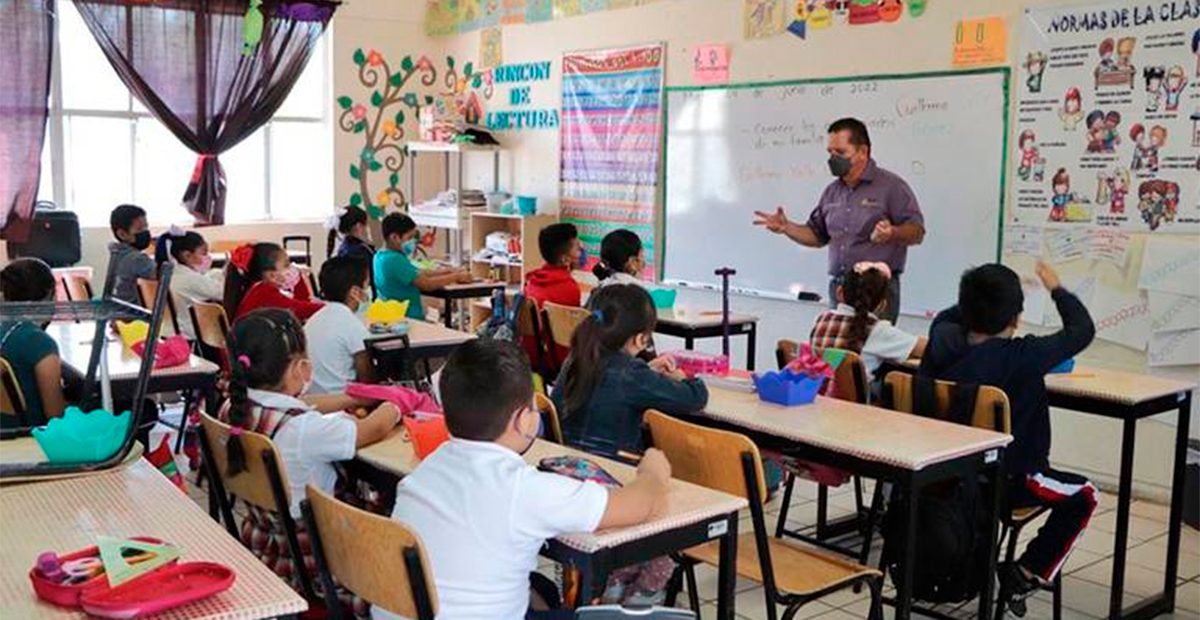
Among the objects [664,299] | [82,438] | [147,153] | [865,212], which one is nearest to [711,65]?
[664,299]

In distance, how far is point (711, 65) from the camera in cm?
677

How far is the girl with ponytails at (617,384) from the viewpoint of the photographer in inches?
122

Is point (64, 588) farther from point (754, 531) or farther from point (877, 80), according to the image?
point (877, 80)

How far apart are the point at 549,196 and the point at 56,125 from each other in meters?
3.46

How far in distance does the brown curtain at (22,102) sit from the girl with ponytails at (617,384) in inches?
228

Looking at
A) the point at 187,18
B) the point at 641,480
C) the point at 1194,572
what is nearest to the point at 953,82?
the point at 1194,572

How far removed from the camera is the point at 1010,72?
5.21 m

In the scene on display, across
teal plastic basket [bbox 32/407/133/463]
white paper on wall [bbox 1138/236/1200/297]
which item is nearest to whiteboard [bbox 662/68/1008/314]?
white paper on wall [bbox 1138/236/1200/297]

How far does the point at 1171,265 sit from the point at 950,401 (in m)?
1.98

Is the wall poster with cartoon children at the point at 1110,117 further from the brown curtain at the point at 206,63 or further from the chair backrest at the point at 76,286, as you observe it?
the brown curtain at the point at 206,63

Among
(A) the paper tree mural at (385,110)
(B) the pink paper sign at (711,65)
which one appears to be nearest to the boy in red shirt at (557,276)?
(B) the pink paper sign at (711,65)

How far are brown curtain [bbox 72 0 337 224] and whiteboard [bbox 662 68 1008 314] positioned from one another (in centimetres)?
324

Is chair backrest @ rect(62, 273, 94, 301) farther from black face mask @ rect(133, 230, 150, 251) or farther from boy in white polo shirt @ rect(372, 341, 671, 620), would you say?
boy in white polo shirt @ rect(372, 341, 671, 620)

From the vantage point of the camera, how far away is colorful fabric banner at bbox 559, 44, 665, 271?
23.8ft
